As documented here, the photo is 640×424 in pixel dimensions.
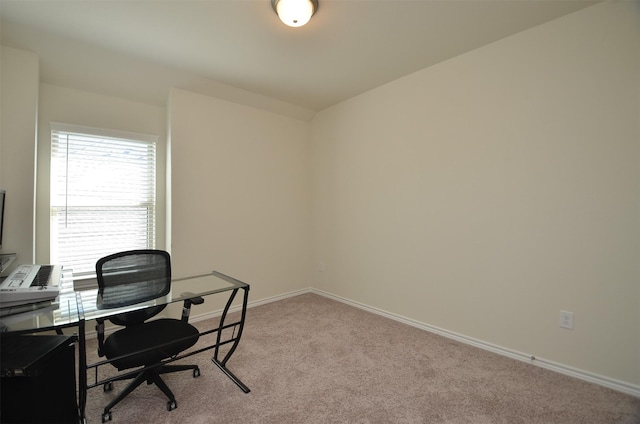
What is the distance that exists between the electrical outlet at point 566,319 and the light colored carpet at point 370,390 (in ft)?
1.16

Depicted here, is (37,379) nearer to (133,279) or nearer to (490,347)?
(133,279)

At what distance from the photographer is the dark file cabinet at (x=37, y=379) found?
111 centimetres

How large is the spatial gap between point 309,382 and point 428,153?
Result: 7.49ft

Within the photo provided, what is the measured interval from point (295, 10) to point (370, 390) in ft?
8.46

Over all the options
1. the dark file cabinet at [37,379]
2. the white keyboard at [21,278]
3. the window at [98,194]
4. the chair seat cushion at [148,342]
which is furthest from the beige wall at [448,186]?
the dark file cabinet at [37,379]

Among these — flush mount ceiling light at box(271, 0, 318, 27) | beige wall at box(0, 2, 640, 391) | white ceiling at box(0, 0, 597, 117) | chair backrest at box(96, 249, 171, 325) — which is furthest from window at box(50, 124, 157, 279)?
flush mount ceiling light at box(271, 0, 318, 27)

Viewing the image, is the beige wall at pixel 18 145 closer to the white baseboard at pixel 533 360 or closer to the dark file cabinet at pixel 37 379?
the dark file cabinet at pixel 37 379

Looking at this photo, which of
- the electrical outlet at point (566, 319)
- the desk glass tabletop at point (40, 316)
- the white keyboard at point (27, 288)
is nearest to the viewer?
the desk glass tabletop at point (40, 316)

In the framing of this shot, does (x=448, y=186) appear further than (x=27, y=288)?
Yes

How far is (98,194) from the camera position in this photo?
9.37ft

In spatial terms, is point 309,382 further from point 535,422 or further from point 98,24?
point 98,24

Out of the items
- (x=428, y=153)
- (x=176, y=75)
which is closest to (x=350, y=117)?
(x=428, y=153)

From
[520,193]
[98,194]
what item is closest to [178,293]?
[98,194]

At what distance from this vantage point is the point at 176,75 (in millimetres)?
2855
